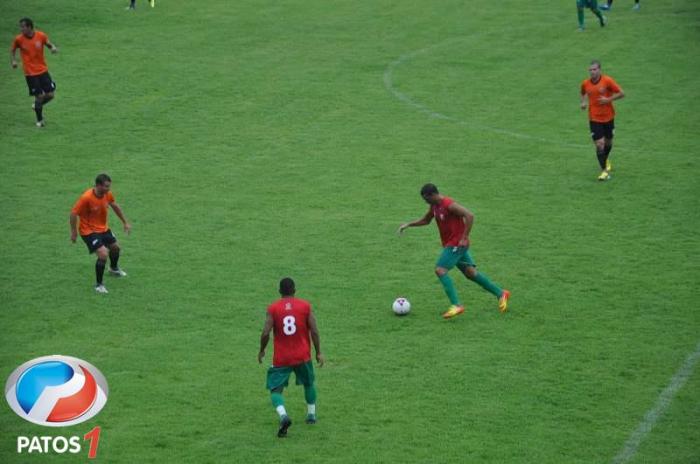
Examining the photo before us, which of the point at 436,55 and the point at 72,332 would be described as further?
the point at 436,55

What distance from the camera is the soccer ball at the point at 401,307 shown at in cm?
1917

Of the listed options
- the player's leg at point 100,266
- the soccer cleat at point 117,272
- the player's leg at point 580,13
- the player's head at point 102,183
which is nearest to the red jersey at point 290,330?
the player's head at point 102,183

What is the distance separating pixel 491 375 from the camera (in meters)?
16.9

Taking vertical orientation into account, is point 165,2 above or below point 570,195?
above

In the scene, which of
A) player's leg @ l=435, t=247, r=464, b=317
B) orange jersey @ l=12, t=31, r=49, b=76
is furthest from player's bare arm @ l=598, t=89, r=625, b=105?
orange jersey @ l=12, t=31, r=49, b=76

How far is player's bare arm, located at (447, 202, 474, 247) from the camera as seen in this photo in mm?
18312

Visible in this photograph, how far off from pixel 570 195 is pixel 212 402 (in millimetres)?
12287

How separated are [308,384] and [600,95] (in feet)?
43.2

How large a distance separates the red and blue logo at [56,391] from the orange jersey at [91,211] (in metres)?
3.36

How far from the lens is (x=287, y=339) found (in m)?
14.7

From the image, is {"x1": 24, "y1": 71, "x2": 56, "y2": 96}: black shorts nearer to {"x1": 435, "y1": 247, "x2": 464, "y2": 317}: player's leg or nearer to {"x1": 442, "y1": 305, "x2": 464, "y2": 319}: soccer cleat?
{"x1": 435, "y1": 247, "x2": 464, "y2": 317}: player's leg

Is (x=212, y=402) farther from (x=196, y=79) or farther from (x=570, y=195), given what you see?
(x=196, y=79)

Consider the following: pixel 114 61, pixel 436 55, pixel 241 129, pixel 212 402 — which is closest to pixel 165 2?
pixel 114 61

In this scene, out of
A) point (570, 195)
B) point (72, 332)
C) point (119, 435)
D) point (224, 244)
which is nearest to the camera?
point (119, 435)
